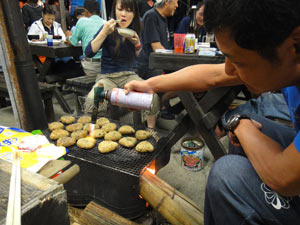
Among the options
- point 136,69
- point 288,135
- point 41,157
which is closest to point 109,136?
point 41,157

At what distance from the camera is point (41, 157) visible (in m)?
1.07

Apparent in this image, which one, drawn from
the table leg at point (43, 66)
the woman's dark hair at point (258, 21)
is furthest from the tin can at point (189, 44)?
the table leg at point (43, 66)

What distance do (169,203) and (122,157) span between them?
0.51 meters

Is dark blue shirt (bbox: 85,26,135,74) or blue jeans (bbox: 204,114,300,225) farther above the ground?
dark blue shirt (bbox: 85,26,135,74)

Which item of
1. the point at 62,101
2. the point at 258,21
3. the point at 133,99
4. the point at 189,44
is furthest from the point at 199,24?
the point at 258,21

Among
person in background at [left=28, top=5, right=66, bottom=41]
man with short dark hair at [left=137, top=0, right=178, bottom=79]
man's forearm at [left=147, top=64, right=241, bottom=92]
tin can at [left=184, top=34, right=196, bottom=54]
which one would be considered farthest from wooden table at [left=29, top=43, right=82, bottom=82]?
man's forearm at [left=147, top=64, right=241, bottom=92]

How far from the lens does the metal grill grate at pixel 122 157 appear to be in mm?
1613

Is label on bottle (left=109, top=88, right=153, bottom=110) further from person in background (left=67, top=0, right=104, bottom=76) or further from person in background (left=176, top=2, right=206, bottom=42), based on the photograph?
person in background (left=176, top=2, right=206, bottom=42)

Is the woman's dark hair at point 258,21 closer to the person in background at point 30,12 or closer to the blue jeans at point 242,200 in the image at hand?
the blue jeans at point 242,200

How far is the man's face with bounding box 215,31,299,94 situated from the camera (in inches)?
36.1

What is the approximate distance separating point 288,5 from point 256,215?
939 mm

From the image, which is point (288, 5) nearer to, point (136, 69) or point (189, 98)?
point (189, 98)

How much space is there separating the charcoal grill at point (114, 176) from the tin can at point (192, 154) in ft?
2.41

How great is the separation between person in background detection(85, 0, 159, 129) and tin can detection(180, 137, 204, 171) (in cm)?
66
